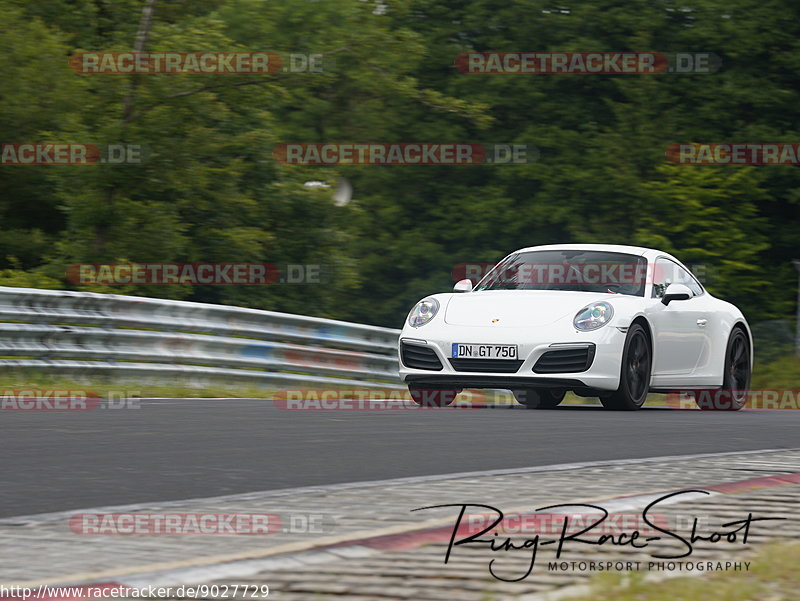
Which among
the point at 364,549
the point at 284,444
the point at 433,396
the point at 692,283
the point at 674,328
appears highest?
the point at 364,549

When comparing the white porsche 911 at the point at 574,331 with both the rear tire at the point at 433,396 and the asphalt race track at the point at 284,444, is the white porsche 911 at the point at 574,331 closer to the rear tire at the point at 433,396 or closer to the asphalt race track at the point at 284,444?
the rear tire at the point at 433,396

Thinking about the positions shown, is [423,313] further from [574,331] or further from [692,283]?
[692,283]

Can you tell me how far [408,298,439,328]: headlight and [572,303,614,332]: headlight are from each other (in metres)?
1.13

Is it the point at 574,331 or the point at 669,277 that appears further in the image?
the point at 669,277

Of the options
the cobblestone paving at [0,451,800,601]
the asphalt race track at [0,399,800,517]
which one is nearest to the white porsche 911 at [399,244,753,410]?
the asphalt race track at [0,399,800,517]

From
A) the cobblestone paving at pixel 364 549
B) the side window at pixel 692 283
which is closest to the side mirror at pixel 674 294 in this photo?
the side window at pixel 692 283

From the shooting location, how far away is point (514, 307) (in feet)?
37.8

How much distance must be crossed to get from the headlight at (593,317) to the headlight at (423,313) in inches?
44.4

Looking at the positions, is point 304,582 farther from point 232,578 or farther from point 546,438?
point 546,438

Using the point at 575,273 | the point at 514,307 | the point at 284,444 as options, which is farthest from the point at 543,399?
the point at 284,444

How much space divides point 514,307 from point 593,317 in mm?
615

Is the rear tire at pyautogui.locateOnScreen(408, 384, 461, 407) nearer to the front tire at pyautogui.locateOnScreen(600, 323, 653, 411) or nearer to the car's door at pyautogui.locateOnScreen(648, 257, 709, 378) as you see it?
the front tire at pyautogui.locateOnScreen(600, 323, 653, 411)

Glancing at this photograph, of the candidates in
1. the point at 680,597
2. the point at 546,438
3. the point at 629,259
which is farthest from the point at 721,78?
the point at 680,597

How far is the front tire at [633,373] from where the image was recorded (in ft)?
37.8
